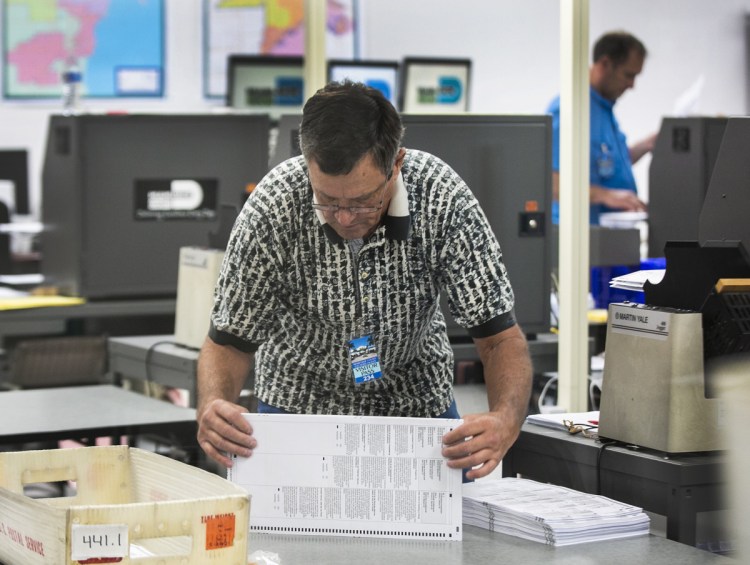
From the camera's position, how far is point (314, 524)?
154cm

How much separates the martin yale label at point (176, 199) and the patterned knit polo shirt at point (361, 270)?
Result: 6.15 ft

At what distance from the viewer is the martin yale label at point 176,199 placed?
3.58 m

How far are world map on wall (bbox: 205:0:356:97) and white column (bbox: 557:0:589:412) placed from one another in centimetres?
427

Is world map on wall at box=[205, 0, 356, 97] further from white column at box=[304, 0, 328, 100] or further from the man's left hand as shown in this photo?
the man's left hand

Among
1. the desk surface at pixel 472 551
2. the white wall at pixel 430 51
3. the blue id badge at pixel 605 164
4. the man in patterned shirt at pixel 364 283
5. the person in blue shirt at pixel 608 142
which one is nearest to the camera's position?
the desk surface at pixel 472 551

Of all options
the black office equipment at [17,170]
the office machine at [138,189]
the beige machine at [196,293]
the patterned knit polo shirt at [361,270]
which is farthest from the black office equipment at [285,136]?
the black office equipment at [17,170]

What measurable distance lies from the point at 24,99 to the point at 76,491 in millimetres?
5774

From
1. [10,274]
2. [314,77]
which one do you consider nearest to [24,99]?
[10,274]

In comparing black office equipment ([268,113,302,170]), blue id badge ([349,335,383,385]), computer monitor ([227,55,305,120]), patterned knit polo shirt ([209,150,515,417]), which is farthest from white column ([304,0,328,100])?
computer monitor ([227,55,305,120])

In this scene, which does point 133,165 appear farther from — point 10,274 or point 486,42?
point 486,42

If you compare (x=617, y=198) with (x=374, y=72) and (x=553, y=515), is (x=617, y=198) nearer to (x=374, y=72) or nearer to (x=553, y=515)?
(x=553, y=515)

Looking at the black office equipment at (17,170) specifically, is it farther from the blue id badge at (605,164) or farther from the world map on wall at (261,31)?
the blue id badge at (605,164)

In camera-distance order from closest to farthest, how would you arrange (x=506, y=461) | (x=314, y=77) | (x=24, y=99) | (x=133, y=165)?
(x=506, y=461), (x=314, y=77), (x=133, y=165), (x=24, y=99)

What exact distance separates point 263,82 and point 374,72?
2.22 feet
